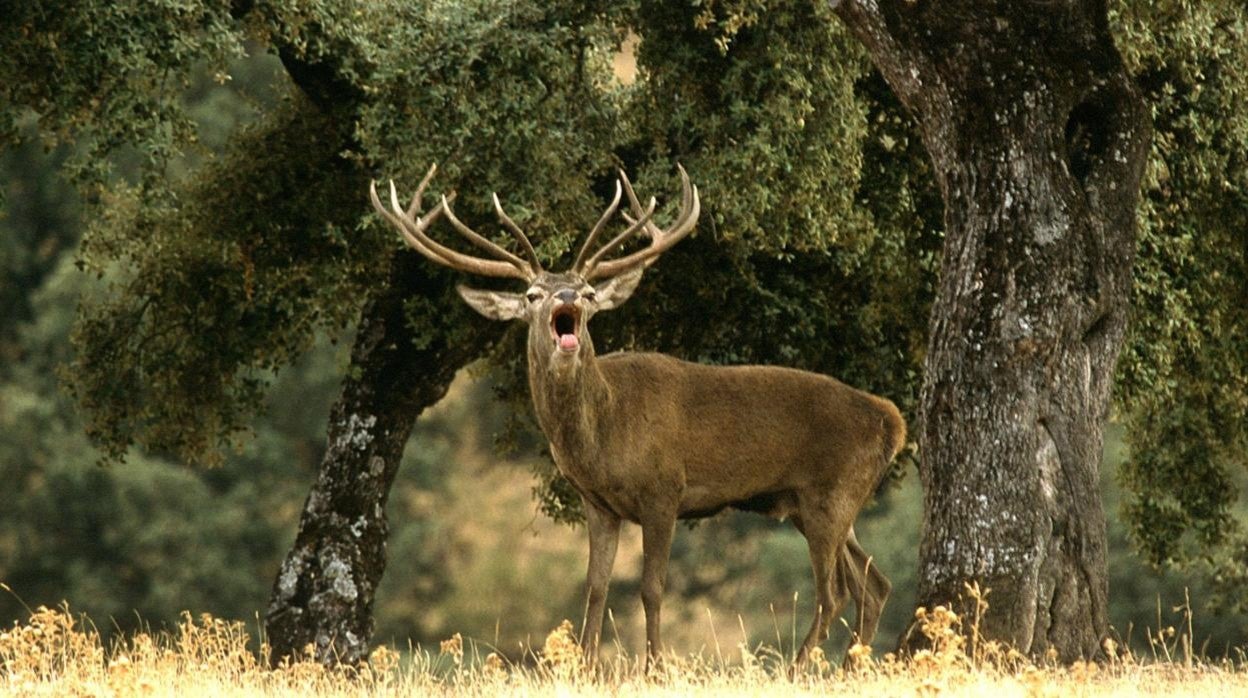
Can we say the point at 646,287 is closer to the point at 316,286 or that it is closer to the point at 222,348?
the point at 316,286

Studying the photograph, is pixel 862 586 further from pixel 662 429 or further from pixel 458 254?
pixel 458 254

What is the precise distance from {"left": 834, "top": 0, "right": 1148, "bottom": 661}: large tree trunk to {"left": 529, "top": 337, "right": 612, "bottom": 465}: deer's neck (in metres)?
2.36

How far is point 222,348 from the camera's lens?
18984mm

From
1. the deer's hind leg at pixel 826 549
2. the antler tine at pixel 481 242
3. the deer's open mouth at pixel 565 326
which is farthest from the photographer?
the deer's hind leg at pixel 826 549

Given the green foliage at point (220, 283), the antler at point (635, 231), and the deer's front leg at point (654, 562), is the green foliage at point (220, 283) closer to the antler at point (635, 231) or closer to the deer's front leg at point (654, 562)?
the antler at point (635, 231)

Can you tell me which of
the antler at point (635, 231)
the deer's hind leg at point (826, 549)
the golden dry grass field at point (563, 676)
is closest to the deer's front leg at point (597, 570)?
the golden dry grass field at point (563, 676)

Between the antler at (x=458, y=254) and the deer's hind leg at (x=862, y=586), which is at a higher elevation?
the antler at (x=458, y=254)

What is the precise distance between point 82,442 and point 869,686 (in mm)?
30795

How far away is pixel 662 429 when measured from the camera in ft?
44.8

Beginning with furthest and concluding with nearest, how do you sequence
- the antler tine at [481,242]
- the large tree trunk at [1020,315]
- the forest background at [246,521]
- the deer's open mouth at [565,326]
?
the forest background at [246,521] → the antler tine at [481,242] → the deer's open mouth at [565,326] → the large tree trunk at [1020,315]

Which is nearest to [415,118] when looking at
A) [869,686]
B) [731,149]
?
[731,149]

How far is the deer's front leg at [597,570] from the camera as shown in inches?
500

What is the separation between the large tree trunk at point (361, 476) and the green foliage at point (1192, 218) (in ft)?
17.2

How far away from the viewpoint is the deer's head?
40.9 feet
